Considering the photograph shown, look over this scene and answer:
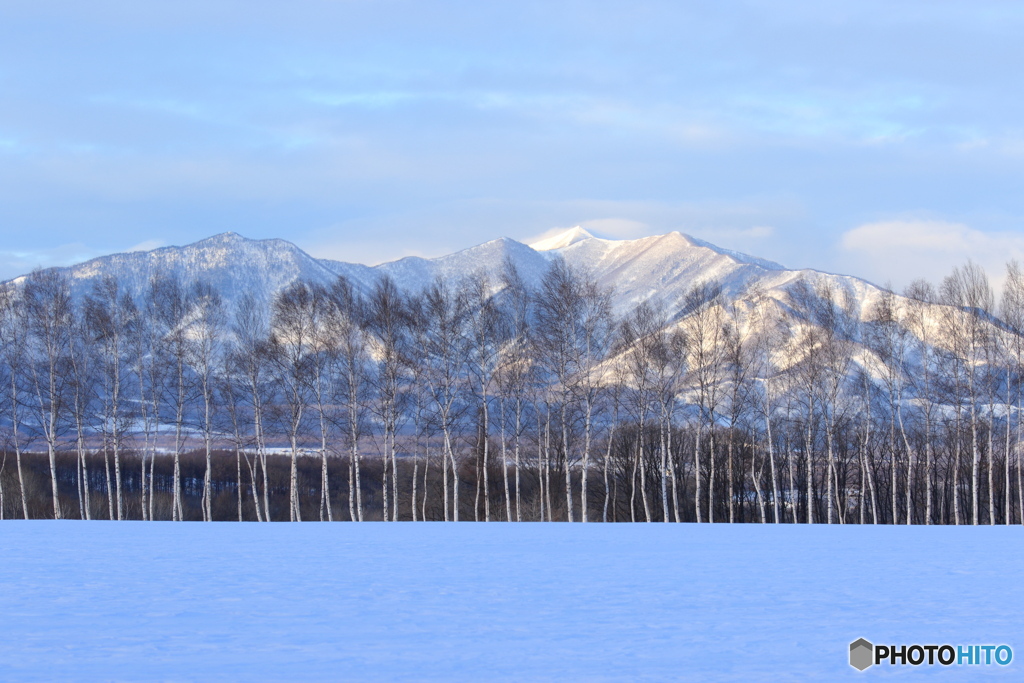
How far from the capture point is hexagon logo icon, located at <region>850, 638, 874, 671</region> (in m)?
7.71

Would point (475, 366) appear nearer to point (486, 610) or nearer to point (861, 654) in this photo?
point (486, 610)

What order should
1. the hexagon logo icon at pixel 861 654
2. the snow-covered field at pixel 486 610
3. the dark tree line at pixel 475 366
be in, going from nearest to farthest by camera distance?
the snow-covered field at pixel 486 610
the hexagon logo icon at pixel 861 654
the dark tree line at pixel 475 366

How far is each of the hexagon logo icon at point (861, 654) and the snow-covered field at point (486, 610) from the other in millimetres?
103

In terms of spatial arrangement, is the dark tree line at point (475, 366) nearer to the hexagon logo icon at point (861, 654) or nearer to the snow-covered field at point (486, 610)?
the snow-covered field at point (486, 610)

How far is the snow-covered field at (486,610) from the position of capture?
759 cm

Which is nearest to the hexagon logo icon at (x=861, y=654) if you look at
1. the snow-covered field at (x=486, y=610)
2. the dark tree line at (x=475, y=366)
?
the snow-covered field at (x=486, y=610)

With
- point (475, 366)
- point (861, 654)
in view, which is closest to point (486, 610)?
point (861, 654)

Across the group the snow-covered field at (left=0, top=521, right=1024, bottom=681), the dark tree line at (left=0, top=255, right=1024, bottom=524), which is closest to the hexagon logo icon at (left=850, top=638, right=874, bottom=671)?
the snow-covered field at (left=0, top=521, right=1024, bottom=681)

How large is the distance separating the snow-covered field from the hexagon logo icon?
103 millimetres

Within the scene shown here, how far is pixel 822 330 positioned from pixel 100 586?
115 feet

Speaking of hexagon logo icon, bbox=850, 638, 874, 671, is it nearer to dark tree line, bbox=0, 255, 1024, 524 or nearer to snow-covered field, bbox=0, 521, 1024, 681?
snow-covered field, bbox=0, 521, 1024, 681

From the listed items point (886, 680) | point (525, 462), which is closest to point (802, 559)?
point (886, 680)

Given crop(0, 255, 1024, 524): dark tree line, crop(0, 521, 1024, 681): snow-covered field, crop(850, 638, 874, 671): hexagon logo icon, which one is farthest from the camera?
crop(0, 255, 1024, 524): dark tree line

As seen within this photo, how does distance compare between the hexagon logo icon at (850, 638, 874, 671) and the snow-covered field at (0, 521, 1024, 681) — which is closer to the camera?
the snow-covered field at (0, 521, 1024, 681)
